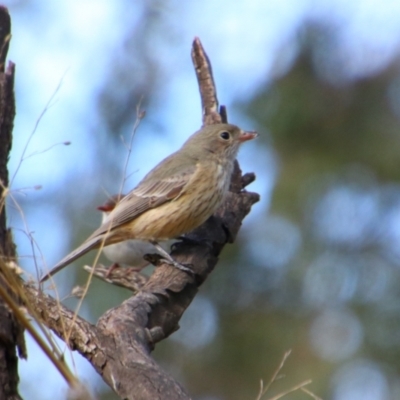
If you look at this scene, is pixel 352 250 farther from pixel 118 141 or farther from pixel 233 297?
pixel 118 141

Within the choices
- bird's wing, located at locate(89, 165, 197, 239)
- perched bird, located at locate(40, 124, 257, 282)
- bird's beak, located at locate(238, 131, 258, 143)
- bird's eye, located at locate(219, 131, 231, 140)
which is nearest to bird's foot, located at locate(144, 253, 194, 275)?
perched bird, located at locate(40, 124, 257, 282)

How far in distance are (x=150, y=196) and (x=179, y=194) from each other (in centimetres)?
23

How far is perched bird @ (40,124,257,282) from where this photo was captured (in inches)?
233

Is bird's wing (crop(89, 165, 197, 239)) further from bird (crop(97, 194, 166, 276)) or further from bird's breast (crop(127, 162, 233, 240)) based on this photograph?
bird (crop(97, 194, 166, 276))

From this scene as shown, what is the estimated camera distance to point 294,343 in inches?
331

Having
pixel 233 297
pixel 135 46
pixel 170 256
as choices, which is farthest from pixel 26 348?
pixel 135 46

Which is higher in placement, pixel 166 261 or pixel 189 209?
pixel 189 209

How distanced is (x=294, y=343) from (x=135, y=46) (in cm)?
388

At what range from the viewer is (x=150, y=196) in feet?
20.4

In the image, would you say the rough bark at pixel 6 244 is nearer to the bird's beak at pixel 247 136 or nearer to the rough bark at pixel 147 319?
the rough bark at pixel 147 319

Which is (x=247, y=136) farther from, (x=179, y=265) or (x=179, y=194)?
(x=179, y=265)

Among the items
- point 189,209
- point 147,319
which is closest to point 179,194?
point 189,209

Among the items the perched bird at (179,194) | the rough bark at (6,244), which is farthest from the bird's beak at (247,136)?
the rough bark at (6,244)

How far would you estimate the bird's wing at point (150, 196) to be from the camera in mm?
6090
